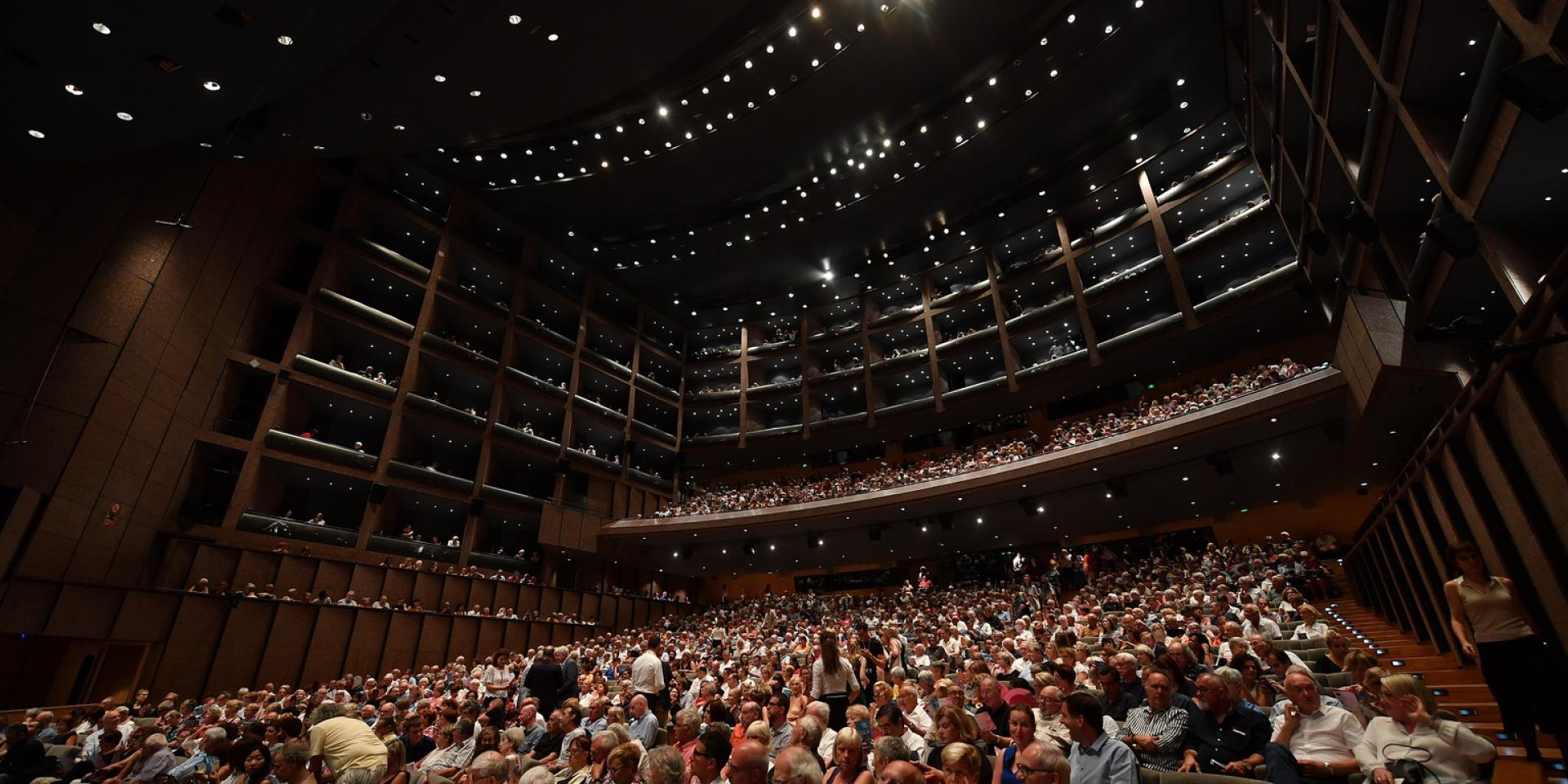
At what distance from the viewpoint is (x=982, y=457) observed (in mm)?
18031

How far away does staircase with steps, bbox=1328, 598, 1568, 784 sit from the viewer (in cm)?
335

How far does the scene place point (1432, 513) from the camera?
782 centimetres

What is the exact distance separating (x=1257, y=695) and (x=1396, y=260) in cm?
706

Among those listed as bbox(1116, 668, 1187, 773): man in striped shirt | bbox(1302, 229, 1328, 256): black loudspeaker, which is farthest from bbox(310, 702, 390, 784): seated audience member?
bbox(1302, 229, 1328, 256): black loudspeaker

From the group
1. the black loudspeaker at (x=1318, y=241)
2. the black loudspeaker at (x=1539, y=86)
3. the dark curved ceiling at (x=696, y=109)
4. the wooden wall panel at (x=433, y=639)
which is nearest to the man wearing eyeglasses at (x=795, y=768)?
the black loudspeaker at (x=1539, y=86)

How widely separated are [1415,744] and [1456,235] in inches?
233

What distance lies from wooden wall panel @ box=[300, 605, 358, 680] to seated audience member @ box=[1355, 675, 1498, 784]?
16.2 metres

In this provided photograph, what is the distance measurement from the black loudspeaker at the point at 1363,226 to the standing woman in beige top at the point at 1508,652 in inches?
237

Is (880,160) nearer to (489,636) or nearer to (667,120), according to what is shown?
(667,120)

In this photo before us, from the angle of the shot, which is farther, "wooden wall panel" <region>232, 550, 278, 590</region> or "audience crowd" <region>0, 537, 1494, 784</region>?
"wooden wall panel" <region>232, 550, 278, 590</region>

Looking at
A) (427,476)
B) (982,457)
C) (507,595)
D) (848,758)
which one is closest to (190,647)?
(427,476)

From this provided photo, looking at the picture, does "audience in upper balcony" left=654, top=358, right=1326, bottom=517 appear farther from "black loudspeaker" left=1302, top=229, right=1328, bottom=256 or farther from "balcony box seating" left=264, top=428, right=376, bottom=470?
"balcony box seating" left=264, top=428, right=376, bottom=470

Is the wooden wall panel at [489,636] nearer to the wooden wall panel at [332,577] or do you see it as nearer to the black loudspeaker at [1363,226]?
the wooden wall panel at [332,577]

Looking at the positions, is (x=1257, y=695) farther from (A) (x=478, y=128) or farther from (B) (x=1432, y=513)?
(A) (x=478, y=128)
